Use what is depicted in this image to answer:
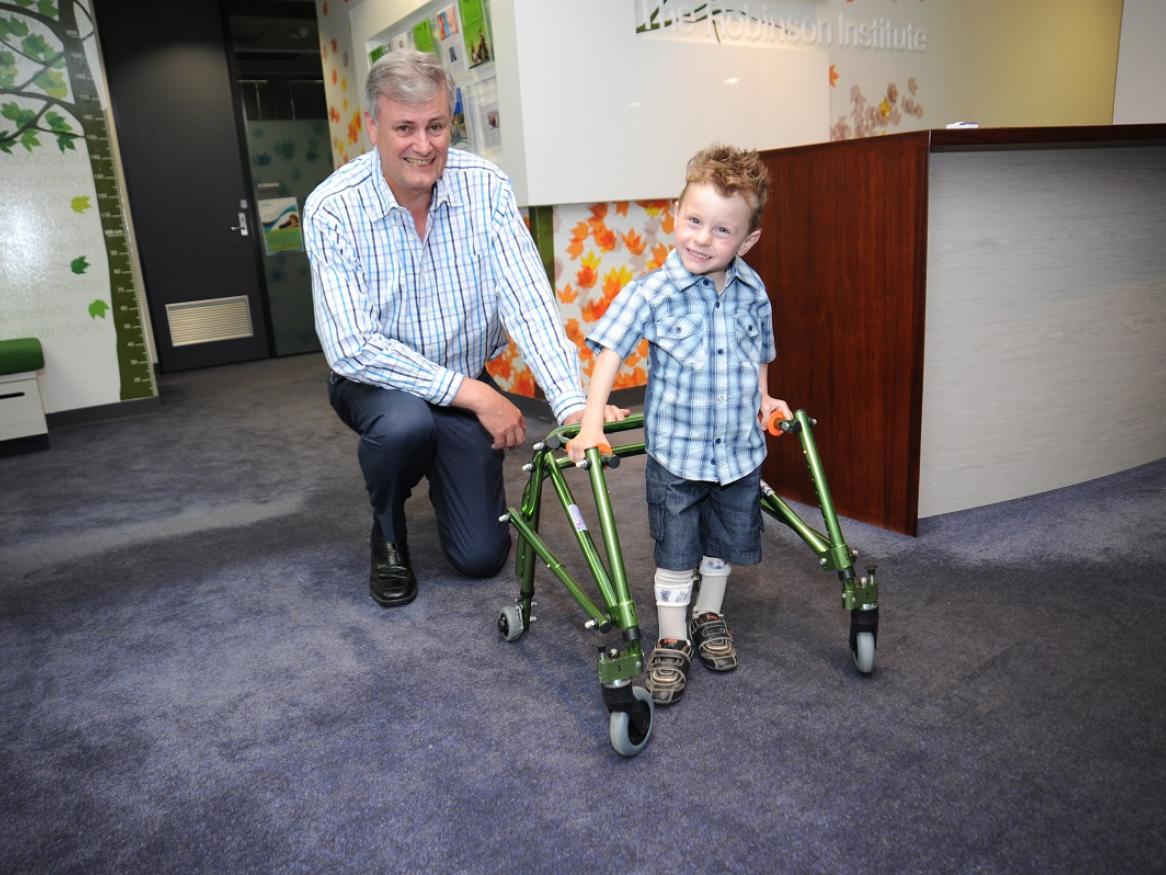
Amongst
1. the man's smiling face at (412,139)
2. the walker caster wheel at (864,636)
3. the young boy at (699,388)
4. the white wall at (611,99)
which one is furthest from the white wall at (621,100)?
the walker caster wheel at (864,636)

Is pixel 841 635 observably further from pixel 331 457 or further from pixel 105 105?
pixel 105 105

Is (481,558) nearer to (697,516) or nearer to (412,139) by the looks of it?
(697,516)

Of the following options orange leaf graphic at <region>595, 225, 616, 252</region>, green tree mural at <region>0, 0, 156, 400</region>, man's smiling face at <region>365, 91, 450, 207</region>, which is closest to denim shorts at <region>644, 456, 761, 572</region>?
man's smiling face at <region>365, 91, 450, 207</region>

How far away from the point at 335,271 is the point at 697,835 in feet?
4.31

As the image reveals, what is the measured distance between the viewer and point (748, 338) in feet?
5.12

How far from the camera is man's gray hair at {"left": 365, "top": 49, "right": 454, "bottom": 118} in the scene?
5.71 feet

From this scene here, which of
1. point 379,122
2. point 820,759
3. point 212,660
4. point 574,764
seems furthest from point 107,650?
point 820,759

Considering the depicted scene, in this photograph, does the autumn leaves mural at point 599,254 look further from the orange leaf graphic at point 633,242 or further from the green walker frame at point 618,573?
the green walker frame at point 618,573

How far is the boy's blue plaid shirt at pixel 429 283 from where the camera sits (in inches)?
73.0

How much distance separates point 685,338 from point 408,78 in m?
0.79

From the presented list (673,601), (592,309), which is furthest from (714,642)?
(592,309)

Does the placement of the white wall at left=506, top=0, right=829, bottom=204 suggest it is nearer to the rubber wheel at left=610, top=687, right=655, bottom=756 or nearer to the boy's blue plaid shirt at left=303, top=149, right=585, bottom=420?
the boy's blue plaid shirt at left=303, top=149, right=585, bottom=420

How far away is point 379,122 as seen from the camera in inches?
71.7

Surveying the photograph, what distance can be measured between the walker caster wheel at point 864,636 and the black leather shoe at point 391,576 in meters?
0.98
